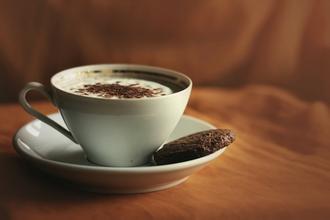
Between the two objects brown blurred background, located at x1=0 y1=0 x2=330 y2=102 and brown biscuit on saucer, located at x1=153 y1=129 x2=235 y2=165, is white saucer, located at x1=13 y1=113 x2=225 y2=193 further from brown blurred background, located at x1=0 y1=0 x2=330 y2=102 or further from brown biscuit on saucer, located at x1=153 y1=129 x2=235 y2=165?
brown blurred background, located at x1=0 y1=0 x2=330 y2=102

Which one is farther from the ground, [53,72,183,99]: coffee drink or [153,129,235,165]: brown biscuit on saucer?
[53,72,183,99]: coffee drink

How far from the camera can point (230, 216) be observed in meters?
0.49

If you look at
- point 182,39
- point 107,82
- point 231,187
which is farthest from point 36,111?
point 182,39

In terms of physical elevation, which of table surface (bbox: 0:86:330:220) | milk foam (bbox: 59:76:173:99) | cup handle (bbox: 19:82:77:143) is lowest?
table surface (bbox: 0:86:330:220)

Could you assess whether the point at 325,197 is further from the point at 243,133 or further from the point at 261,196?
the point at 243,133

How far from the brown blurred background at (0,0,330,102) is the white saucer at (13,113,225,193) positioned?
25cm

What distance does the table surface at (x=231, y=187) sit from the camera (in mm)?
486

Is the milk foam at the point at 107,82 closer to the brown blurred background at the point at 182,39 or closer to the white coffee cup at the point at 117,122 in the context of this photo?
the white coffee cup at the point at 117,122

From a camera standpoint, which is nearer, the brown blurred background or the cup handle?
the cup handle

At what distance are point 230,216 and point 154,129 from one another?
11cm

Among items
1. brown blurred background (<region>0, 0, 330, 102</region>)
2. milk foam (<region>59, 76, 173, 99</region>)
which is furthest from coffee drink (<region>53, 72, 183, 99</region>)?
brown blurred background (<region>0, 0, 330, 102</region>)

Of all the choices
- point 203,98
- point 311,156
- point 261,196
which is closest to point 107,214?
point 261,196

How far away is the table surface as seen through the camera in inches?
19.1

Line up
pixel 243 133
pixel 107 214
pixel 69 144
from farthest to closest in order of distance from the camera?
pixel 243 133 < pixel 69 144 < pixel 107 214
